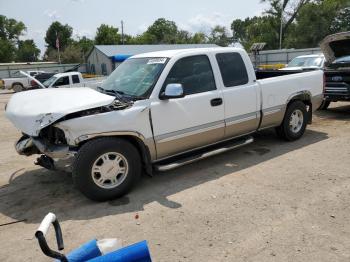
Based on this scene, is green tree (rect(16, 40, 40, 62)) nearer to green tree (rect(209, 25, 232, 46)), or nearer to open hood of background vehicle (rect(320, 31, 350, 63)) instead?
green tree (rect(209, 25, 232, 46))

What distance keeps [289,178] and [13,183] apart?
4110 mm

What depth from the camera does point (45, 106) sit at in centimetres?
437

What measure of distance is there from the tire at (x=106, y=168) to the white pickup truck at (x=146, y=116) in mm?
12

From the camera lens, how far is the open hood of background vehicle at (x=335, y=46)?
9.72 meters

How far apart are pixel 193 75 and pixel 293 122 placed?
2731 millimetres

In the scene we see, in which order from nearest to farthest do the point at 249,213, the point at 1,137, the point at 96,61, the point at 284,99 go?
the point at 249,213 → the point at 284,99 → the point at 1,137 → the point at 96,61

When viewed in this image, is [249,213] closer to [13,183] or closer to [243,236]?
[243,236]

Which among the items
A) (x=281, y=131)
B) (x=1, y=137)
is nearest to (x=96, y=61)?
(x=1, y=137)

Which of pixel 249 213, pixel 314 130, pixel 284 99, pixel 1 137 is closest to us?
pixel 249 213

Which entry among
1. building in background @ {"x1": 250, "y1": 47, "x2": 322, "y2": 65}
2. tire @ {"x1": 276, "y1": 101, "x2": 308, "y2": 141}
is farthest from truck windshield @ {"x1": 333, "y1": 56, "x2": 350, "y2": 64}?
building in background @ {"x1": 250, "y1": 47, "x2": 322, "y2": 65}

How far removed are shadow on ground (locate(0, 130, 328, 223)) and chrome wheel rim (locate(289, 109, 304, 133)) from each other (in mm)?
432

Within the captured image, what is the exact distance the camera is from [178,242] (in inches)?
141

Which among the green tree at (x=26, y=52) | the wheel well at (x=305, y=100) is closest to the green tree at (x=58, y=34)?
the green tree at (x=26, y=52)

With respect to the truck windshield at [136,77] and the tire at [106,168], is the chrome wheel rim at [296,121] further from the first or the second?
the tire at [106,168]
